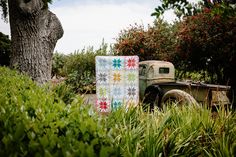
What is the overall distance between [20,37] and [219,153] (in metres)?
6.89

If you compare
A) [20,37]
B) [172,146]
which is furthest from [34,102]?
[20,37]

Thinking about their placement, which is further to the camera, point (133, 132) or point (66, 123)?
point (133, 132)

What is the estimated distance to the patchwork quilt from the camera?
398 inches

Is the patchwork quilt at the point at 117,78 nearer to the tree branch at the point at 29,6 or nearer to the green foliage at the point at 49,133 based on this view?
the tree branch at the point at 29,6

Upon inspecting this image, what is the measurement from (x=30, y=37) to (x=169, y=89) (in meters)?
4.00

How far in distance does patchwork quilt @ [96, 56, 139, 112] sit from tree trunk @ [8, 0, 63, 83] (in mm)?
1487

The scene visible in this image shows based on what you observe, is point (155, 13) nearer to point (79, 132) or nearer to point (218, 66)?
point (79, 132)

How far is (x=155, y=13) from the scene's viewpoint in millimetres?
3494

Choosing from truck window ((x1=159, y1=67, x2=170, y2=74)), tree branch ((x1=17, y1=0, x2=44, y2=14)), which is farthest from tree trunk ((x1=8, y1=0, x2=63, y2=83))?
truck window ((x1=159, y1=67, x2=170, y2=74))

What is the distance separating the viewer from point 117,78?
1030cm

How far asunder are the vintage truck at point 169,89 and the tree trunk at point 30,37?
2.86m

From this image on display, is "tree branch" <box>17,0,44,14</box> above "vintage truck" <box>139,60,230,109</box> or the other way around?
above

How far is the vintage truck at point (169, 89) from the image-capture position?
30.0 ft

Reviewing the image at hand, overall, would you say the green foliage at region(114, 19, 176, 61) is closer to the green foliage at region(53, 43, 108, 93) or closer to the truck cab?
the green foliage at region(53, 43, 108, 93)
